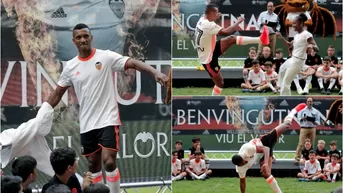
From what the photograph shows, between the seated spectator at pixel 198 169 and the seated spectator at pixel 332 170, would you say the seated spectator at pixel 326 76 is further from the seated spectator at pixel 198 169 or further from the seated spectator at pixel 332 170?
the seated spectator at pixel 198 169

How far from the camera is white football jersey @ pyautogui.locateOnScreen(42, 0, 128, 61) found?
8.34 meters

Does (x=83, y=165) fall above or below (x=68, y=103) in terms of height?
below

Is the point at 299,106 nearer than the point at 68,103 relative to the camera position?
No

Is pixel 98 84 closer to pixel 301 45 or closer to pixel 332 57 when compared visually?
pixel 301 45

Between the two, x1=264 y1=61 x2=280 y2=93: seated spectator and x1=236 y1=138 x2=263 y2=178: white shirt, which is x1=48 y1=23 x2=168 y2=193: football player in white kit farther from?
x1=264 y1=61 x2=280 y2=93: seated spectator

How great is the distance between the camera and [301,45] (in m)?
16.8

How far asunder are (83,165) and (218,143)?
8218 millimetres

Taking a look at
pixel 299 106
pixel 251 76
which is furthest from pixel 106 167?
pixel 251 76

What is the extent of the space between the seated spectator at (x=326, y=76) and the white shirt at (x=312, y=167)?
2.02 metres

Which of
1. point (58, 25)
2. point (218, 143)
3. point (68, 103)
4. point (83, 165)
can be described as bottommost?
point (218, 143)

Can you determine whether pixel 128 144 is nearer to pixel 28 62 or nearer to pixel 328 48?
pixel 28 62

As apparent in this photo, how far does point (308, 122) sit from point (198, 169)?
227cm

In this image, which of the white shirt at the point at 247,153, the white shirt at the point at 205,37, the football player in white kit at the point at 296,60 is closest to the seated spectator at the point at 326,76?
the football player in white kit at the point at 296,60

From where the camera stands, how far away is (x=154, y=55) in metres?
8.50
